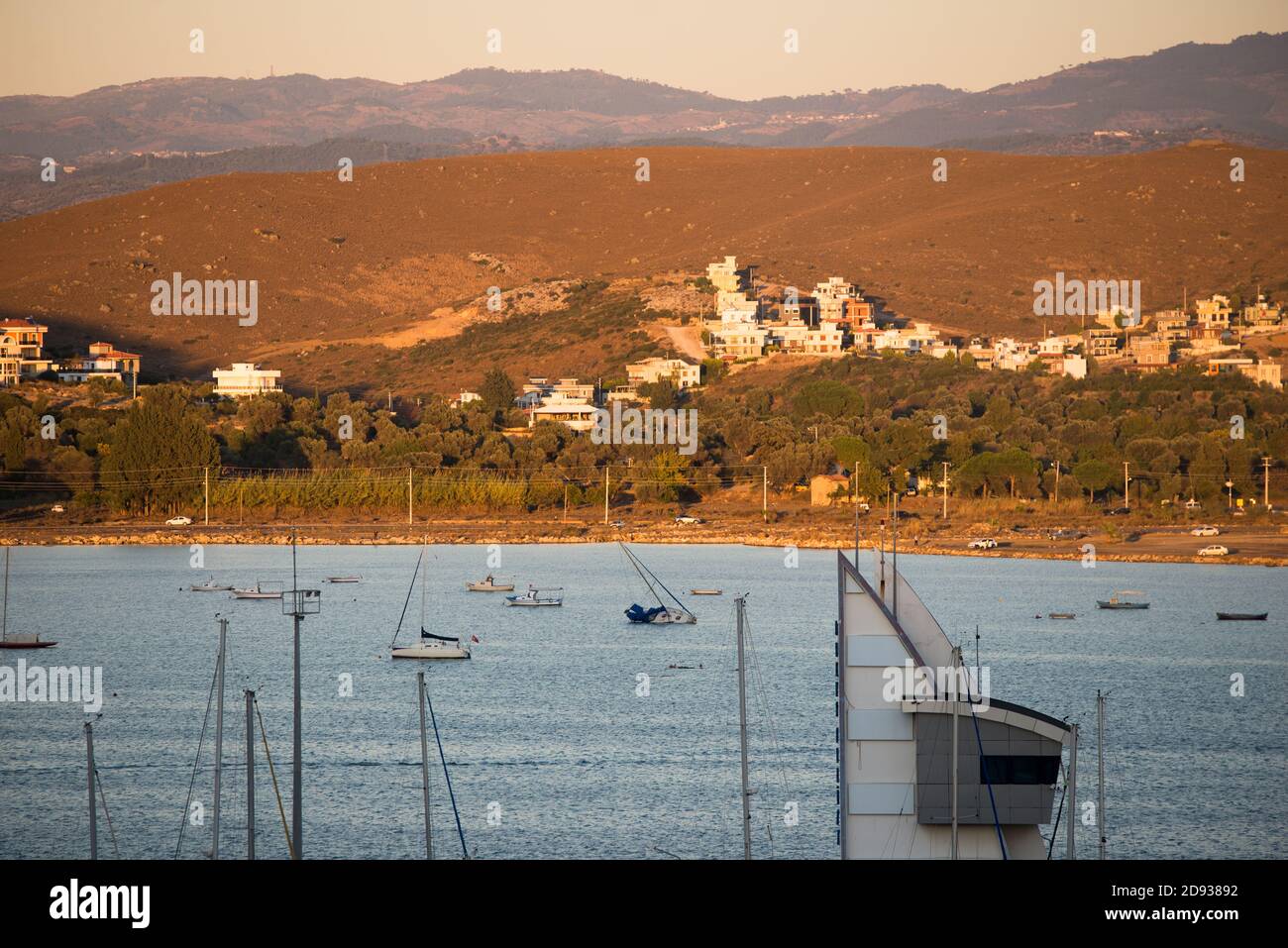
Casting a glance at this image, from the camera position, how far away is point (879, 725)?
311 inches

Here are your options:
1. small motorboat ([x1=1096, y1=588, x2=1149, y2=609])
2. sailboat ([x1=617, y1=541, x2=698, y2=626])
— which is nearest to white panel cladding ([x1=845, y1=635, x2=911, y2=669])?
sailboat ([x1=617, y1=541, x2=698, y2=626])

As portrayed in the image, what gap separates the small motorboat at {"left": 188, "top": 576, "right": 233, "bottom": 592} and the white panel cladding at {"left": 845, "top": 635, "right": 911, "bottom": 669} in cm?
3656

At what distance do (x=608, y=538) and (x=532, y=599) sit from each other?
37.9 feet

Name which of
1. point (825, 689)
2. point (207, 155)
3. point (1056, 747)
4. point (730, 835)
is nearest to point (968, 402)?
point (825, 689)

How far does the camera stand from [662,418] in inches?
2427

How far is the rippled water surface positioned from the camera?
1795cm

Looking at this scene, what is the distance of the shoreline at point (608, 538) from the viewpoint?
156ft

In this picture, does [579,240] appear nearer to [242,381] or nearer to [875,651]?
[242,381]

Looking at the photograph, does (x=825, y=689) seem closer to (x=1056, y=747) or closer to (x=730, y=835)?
(x=730, y=835)
